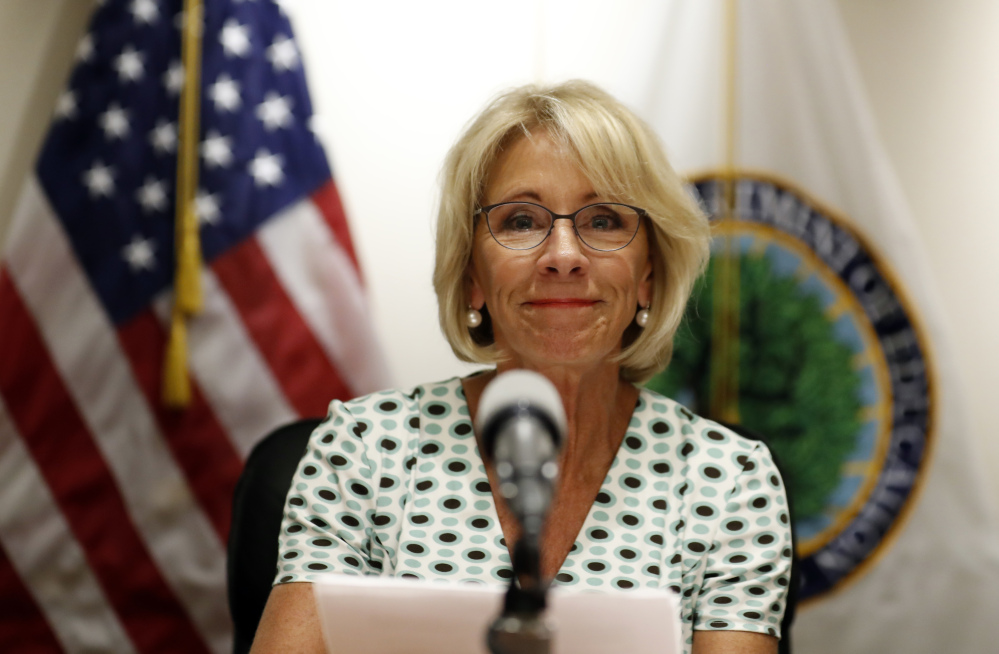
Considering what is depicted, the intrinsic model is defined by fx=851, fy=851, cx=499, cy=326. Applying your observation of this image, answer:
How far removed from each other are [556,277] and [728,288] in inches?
33.2

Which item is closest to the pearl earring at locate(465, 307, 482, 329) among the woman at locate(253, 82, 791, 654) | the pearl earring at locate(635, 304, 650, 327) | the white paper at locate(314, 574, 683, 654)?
the woman at locate(253, 82, 791, 654)

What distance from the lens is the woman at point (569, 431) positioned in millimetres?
1208

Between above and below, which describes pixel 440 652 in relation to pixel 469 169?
below

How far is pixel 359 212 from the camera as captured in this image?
2047mm

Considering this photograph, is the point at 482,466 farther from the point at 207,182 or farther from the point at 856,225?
the point at 856,225

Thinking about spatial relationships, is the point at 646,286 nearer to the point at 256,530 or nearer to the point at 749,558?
the point at 749,558

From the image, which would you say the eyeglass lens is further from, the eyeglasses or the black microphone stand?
the black microphone stand

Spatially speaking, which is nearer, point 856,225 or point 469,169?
point 469,169

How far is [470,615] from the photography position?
0.83 m

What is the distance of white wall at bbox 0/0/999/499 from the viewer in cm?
193

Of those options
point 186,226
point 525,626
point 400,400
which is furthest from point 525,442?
point 186,226

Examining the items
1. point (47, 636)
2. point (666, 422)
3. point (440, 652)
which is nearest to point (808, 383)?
point (666, 422)

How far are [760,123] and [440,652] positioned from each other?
1519mm

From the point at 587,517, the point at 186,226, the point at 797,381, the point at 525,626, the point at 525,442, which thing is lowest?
the point at 797,381
